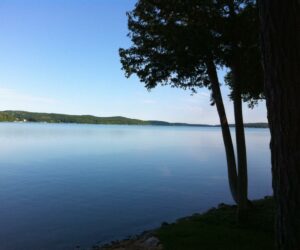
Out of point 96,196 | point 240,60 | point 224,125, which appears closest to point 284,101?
point 240,60

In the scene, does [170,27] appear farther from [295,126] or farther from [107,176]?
[107,176]

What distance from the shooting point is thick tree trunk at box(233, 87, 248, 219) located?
15.2 meters

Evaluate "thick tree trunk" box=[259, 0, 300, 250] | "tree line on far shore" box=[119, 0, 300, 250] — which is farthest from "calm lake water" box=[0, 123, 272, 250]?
"thick tree trunk" box=[259, 0, 300, 250]

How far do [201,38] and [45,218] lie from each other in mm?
16616

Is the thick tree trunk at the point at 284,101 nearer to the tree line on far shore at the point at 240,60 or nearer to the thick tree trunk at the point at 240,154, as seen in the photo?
the tree line on far shore at the point at 240,60

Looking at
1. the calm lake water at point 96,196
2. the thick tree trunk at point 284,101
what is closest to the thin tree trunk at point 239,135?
the calm lake water at point 96,196

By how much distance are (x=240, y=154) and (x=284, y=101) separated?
33.1 ft

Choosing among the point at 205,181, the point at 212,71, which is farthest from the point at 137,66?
the point at 205,181

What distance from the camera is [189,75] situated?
16.3m

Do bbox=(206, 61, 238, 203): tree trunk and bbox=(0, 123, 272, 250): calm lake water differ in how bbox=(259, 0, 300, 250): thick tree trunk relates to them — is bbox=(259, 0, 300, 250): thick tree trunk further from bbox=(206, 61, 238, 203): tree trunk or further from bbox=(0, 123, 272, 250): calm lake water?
bbox=(0, 123, 272, 250): calm lake water

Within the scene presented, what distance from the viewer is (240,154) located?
51.0ft

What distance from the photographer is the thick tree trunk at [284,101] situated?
18.7 ft

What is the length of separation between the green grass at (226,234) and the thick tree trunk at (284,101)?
21.5ft

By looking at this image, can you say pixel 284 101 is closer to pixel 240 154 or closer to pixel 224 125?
pixel 240 154
